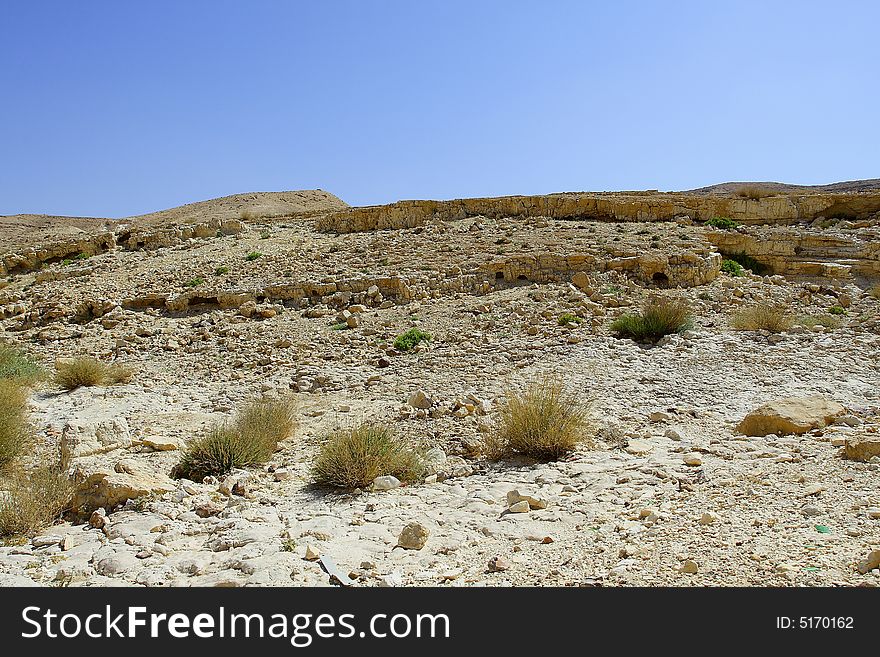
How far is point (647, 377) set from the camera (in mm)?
7719

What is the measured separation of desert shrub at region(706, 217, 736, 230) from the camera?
15.5m

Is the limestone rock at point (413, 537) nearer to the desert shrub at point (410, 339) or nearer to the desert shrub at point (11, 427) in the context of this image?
the desert shrub at point (11, 427)

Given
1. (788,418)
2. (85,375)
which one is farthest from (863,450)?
(85,375)

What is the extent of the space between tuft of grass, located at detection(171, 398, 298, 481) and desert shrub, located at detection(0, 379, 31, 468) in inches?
61.3

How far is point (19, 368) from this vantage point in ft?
30.9

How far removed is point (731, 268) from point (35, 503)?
12.8 m

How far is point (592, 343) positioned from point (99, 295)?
1058cm

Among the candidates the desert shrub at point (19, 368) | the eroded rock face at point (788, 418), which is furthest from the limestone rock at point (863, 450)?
the desert shrub at point (19, 368)

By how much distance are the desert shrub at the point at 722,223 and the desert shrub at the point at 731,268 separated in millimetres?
2333

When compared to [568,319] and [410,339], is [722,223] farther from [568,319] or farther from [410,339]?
[410,339]

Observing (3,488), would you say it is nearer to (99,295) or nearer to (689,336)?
(689,336)

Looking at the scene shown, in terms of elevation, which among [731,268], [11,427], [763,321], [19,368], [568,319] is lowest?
[11,427]

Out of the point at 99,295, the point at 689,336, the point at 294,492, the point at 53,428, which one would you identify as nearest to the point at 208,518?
the point at 294,492

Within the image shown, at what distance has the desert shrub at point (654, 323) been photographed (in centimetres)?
927
